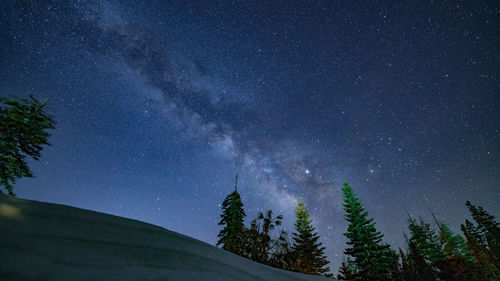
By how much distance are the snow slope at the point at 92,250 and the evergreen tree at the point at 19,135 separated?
15.4 metres

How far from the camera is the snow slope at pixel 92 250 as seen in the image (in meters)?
0.45

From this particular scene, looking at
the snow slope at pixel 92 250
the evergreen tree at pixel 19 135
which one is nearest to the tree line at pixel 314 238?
the evergreen tree at pixel 19 135

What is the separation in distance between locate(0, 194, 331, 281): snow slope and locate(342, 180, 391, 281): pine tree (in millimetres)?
24821

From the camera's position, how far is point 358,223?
23047 mm

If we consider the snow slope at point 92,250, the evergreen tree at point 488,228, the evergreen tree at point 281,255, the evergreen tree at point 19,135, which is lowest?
the snow slope at point 92,250

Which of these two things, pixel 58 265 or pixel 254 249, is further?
pixel 254 249

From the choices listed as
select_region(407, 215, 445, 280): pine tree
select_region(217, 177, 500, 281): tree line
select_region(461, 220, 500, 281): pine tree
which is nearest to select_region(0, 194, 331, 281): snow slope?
select_region(217, 177, 500, 281): tree line

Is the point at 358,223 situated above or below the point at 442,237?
below

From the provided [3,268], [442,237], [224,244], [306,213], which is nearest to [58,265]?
[3,268]

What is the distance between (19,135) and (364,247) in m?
28.8

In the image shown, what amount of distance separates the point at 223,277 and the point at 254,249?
1356 cm

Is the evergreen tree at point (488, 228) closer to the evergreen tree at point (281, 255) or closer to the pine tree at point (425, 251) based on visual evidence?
the pine tree at point (425, 251)

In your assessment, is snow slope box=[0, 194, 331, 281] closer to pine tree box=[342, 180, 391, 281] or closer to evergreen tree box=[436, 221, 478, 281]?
pine tree box=[342, 180, 391, 281]

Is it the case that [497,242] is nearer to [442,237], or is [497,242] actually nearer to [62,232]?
[442,237]
